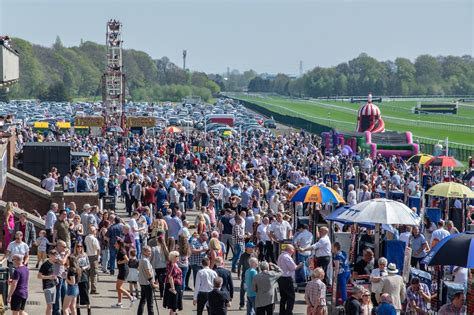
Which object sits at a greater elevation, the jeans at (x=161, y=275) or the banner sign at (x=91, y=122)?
the jeans at (x=161, y=275)

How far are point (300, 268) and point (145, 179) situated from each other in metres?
13.4

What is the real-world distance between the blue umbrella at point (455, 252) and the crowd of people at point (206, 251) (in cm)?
65

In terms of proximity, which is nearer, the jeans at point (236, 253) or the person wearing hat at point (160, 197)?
the jeans at point (236, 253)

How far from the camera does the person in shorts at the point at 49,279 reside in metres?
18.0

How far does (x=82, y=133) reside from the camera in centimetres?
7262

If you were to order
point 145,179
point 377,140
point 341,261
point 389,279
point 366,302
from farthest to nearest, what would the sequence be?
point 377,140 → point 145,179 → point 341,261 → point 389,279 → point 366,302

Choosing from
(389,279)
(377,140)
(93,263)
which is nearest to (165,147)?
(377,140)

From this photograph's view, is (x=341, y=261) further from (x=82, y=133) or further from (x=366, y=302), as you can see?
(x=82, y=133)

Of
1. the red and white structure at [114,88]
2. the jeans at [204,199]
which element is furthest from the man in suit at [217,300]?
the red and white structure at [114,88]

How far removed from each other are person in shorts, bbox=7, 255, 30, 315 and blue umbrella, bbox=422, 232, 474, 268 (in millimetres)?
6106

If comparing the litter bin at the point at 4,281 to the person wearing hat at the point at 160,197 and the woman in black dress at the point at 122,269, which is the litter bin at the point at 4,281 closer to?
the woman in black dress at the point at 122,269

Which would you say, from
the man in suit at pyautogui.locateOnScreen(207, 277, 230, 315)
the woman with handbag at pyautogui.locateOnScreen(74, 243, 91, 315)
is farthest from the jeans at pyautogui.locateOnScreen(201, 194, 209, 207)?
the man in suit at pyautogui.locateOnScreen(207, 277, 230, 315)

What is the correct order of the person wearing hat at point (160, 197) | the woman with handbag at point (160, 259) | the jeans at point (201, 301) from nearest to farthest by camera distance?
the jeans at point (201, 301) < the woman with handbag at point (160, 259) < the person wearing hat at point (160, 197)

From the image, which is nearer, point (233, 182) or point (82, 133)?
point (233, 182)
